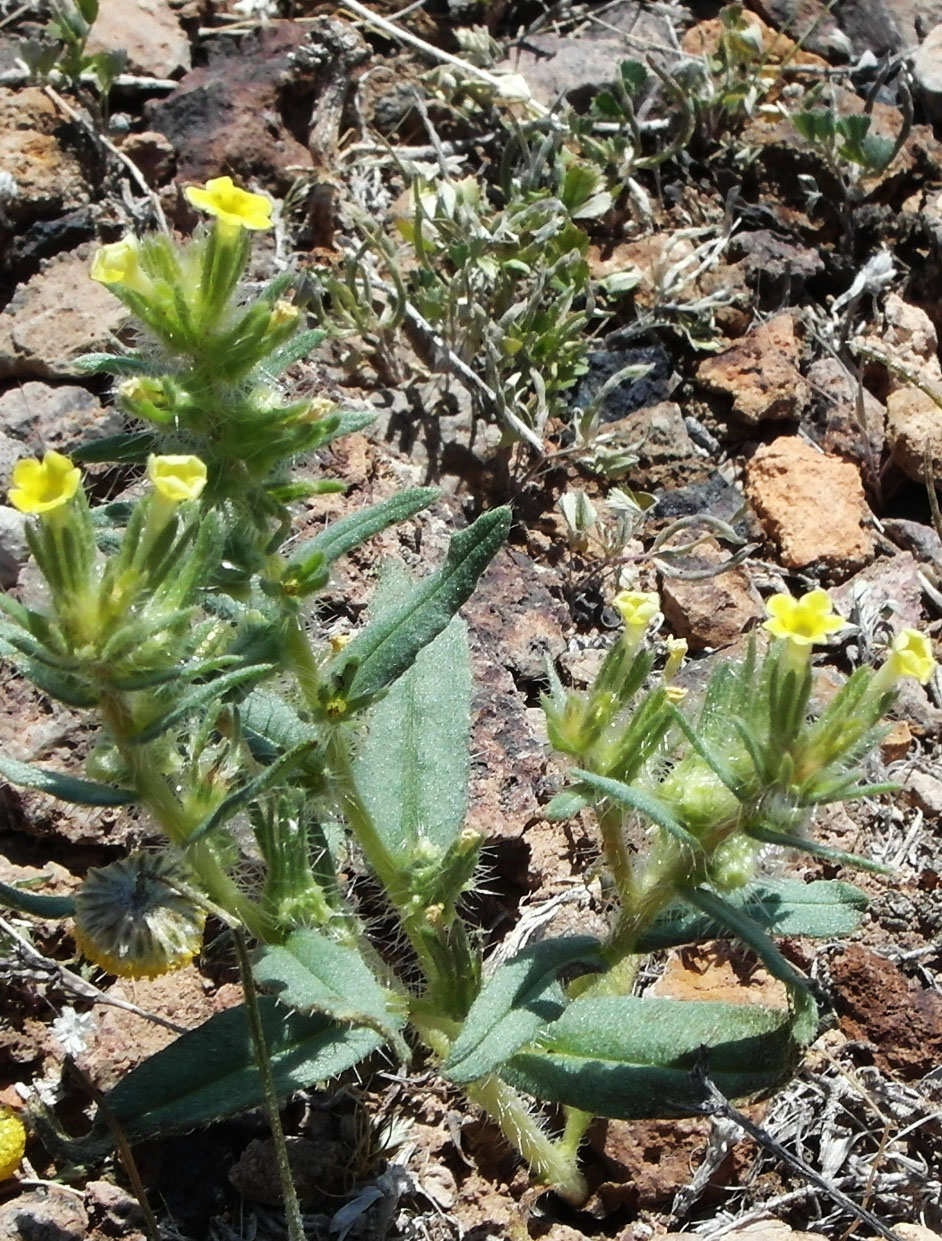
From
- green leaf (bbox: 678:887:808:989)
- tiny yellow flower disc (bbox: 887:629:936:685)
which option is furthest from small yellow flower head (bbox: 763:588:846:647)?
green leaf (bbox: 678:887:808:989)

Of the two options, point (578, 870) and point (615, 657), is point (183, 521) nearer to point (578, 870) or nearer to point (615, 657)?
point (615, 657)

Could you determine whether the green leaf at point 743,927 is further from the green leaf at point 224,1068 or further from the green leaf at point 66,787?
the green leaf at point 66,787

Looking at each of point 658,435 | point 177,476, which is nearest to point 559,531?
point 658,435

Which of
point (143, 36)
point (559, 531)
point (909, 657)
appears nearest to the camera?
point (909, 657)

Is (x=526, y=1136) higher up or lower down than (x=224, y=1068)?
lower down

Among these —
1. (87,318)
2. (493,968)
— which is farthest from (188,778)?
(87,318)

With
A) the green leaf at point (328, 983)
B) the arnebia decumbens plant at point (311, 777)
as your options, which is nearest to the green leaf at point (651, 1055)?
the arnebia decumbens plant at point (311, 777)

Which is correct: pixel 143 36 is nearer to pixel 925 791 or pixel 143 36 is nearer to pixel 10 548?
pixel 10 548
